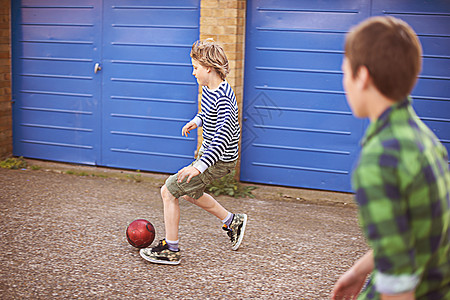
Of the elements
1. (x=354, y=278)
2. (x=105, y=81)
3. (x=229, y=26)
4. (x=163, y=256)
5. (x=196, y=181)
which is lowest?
(x=163, y=256)

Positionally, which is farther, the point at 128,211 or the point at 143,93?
the point at 143,93

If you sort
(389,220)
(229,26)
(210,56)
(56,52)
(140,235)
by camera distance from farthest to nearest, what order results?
1. (56,52)
2. (229,26)
3. (140,235)
4. (210,56)
5. (389,220)

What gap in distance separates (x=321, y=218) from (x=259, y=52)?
240 centimetres

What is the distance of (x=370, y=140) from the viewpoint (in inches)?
67.1

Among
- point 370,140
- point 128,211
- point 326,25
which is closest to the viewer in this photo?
point 370,140

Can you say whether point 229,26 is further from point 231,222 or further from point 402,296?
point 402,296

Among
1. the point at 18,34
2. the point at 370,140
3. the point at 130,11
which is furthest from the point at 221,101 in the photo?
the point at 18,34

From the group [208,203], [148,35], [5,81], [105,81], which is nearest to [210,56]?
[208,203]

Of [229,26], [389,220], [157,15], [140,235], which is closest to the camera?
[389,220]

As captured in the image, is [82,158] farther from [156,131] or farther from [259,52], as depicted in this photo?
[259,52]

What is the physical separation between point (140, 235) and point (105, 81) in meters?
3.92

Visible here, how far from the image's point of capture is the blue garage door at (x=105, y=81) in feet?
25.5

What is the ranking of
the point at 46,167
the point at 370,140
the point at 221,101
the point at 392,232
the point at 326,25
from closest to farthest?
1. the point at 392,232
2. the point at 370,140
3. the point at 221,101
4. the point at 326,25
5. the point at 46,167

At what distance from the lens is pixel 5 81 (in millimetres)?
8648
